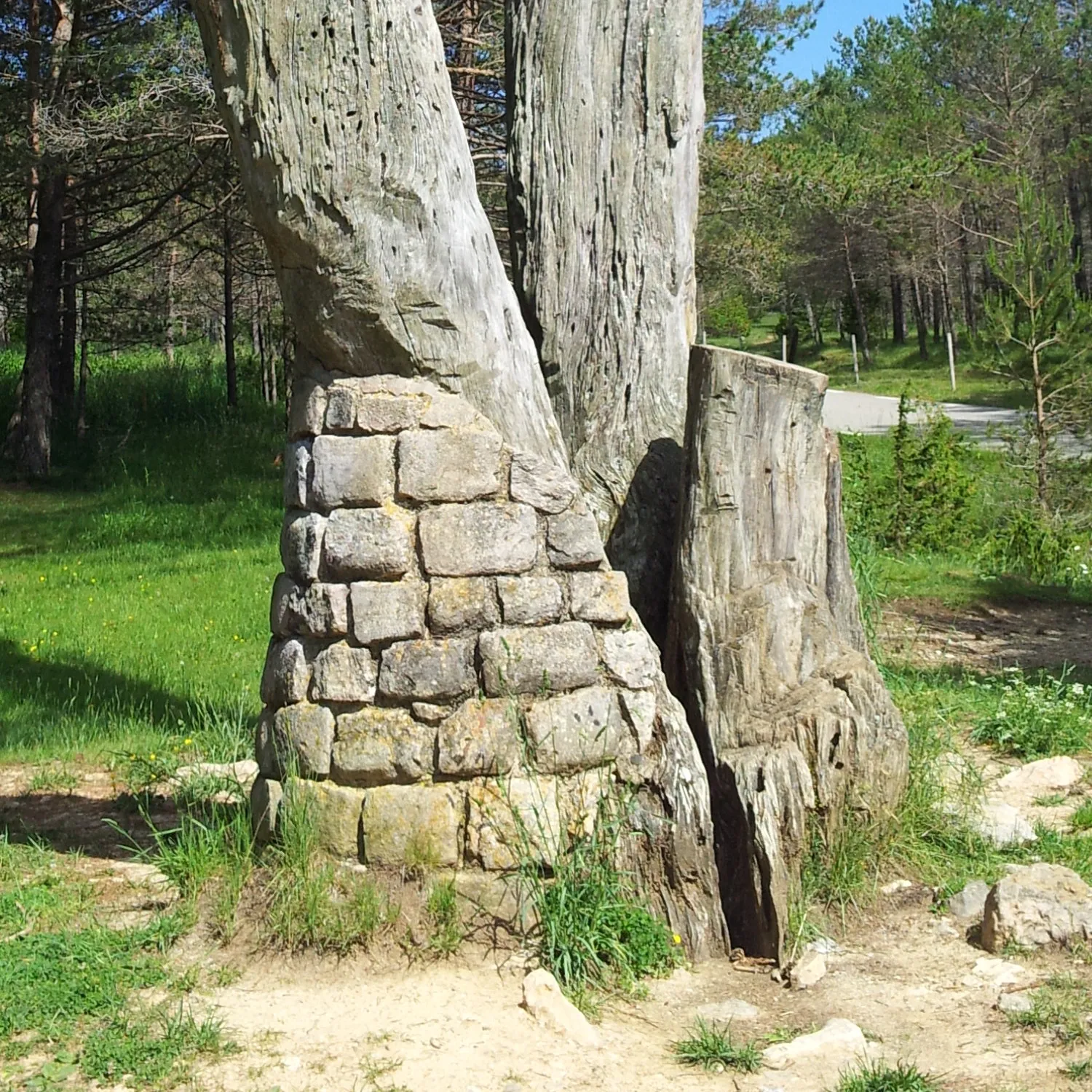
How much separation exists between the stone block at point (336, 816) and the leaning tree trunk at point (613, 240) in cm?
131

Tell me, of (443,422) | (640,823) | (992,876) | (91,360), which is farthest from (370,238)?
(91,360)

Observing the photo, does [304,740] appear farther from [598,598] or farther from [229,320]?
[229,320]

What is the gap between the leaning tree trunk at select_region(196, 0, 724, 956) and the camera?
3781 millimetres

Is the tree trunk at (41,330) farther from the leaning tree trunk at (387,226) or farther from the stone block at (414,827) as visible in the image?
the stone block at (414,827)

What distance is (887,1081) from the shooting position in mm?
3141

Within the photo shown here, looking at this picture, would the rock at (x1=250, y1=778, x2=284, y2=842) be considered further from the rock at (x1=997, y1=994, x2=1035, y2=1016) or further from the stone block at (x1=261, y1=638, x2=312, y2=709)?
the rock at (x1=997, y1=994, x2=1035, y2=1016)

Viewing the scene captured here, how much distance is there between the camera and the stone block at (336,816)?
3854 millimetres

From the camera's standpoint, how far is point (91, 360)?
22.3 metres

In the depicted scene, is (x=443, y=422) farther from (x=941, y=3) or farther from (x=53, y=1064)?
(x=941, y=3)

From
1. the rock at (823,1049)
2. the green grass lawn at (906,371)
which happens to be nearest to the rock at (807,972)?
the rock at (823,1049)

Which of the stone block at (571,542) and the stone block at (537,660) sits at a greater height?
the stone block at (571,542)

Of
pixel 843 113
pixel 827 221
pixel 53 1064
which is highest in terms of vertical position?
pixel 843 113

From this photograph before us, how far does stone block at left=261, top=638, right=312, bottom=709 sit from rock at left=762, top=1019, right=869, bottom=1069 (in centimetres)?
173

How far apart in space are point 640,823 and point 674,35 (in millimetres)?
2764
